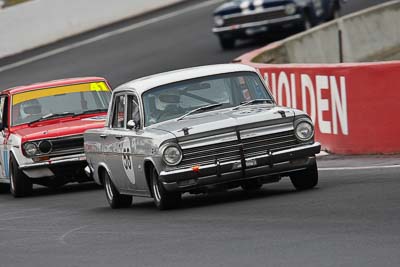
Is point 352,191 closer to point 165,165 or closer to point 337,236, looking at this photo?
point 165,165

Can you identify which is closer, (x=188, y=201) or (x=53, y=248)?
(x=53, y=248)

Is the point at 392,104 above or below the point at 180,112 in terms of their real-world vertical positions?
below

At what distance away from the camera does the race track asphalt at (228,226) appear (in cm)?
930

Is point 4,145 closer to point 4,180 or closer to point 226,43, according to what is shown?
point 4,180

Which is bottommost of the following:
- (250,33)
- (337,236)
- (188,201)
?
(250,33)

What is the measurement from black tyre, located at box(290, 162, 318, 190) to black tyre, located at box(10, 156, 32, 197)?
4659mm

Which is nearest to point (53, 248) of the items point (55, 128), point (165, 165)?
point (165, 165)

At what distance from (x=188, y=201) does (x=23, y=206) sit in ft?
8.38

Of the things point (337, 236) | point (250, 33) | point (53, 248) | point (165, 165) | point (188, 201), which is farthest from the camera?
point (250, 33)

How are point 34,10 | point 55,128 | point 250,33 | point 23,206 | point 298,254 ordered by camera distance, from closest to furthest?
1. point 298,254
2. point 23,206
3. point 55,128
4. point 250,33
5. point 34,10

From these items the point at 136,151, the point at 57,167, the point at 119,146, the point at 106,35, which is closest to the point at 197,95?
the point at 136,151

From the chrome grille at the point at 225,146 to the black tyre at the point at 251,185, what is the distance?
0.43 metres

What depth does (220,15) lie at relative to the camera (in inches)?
1251

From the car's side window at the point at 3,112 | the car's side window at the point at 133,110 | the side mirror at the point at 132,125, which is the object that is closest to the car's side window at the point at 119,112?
the car's side window at the point at 133,110
